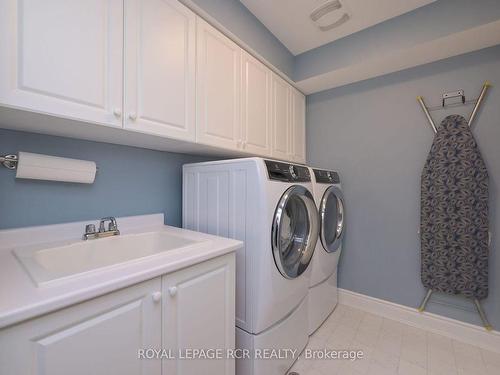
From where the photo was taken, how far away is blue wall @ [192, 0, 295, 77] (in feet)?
4.83

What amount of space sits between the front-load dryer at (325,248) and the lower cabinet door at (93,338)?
4.16 ft

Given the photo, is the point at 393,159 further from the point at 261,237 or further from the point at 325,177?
the point at 261,237

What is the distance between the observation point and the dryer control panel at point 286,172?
1.32 meters

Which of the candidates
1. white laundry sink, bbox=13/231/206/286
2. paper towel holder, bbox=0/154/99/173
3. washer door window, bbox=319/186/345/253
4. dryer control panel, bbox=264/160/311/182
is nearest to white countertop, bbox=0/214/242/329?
white laundry sink, bbox=13/231/206/286

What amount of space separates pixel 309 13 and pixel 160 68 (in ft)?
4.40

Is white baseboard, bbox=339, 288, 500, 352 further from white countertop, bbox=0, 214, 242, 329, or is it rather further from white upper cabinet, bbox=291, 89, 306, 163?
white countertop, bbox=0, 214, 242, 329

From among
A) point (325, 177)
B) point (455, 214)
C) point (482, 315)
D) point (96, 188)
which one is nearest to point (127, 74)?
point (96, 188)

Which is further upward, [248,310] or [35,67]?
[35,67]

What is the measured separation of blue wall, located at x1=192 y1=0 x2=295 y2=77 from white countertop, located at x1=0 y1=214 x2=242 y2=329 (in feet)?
4.64

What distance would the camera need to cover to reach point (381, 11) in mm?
1744

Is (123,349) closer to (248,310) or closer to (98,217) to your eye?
(248,310)

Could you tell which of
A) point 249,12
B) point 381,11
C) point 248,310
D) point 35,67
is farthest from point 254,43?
point 248,310

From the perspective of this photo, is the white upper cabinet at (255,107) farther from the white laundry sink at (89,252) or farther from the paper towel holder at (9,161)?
the paper towel holder at (9,161)

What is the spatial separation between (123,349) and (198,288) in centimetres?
33
